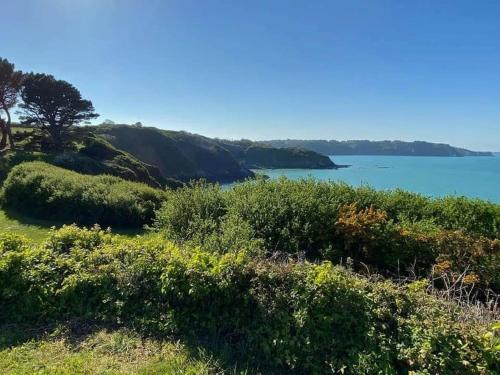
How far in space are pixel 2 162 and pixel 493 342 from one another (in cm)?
2546

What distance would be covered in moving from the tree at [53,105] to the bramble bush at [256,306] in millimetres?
29313

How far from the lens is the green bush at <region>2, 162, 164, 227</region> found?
12.4 m

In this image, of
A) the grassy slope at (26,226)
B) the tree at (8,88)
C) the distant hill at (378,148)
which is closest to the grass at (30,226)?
the grassy slope at (26,226)

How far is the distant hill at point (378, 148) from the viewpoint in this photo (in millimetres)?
174625

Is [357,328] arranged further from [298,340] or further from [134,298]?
[134,298]

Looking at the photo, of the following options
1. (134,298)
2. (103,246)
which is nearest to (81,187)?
(103,246)

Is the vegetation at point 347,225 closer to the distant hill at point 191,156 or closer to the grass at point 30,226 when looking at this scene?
the grass at point 30,226

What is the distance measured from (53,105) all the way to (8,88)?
4581 mm

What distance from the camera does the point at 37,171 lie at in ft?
48.3

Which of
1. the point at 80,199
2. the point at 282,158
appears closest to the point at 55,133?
the point at 80,199

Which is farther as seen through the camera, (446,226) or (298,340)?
(446,226)

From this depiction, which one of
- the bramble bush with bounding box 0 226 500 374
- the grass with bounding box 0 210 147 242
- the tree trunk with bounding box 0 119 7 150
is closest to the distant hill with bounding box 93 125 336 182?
the tree trunk with bounding box 0 119 7 150

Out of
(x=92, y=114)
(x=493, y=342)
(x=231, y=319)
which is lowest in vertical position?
(x=231, y=319)

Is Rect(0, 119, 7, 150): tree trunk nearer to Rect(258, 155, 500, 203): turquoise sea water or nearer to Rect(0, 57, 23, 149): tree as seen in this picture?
Rect(0, 57, 23, 149): tree
